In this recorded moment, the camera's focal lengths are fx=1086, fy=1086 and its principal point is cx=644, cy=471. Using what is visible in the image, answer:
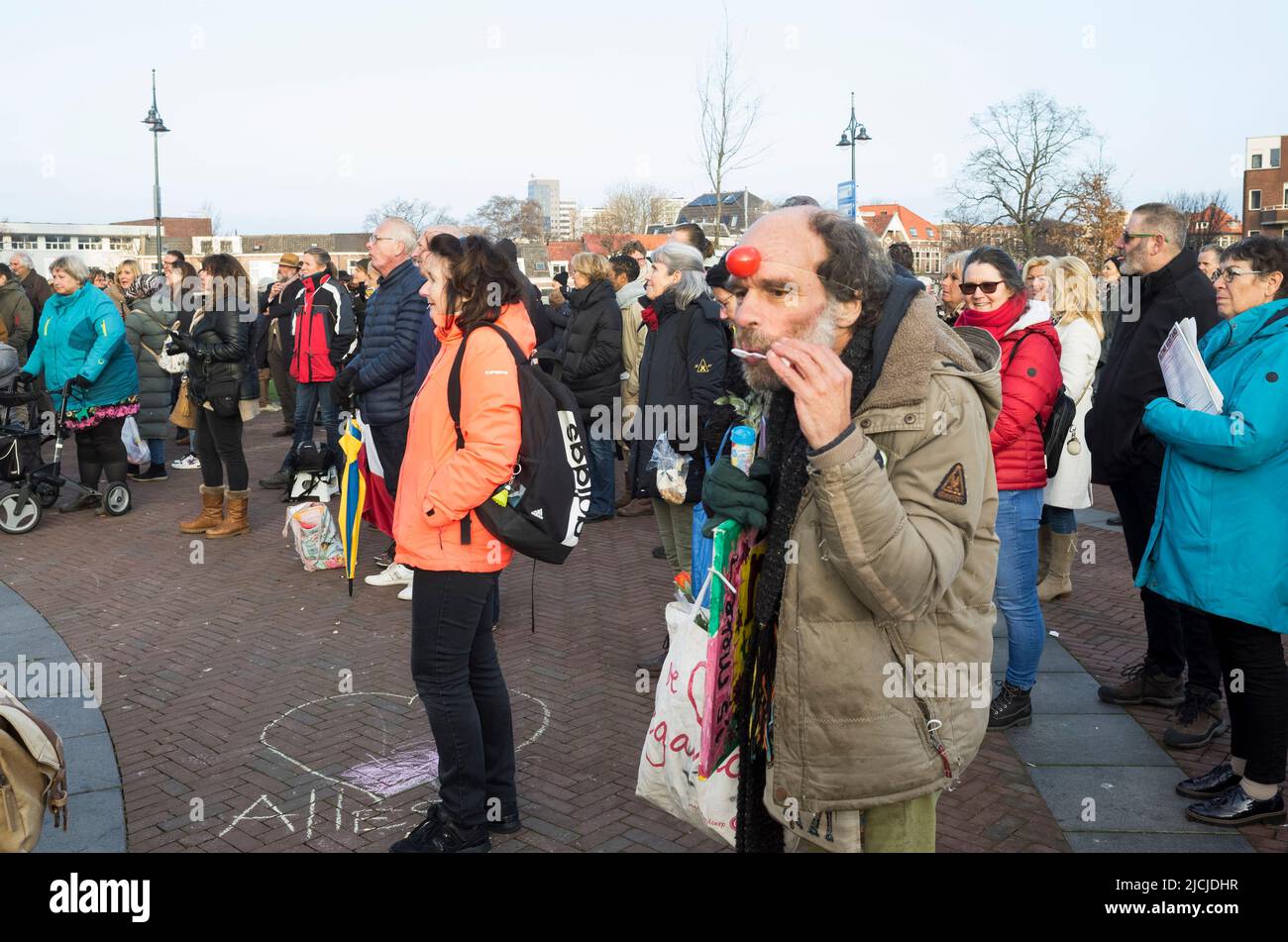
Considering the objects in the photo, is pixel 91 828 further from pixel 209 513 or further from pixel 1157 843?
pixel 209 513

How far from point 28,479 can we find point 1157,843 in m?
8.72

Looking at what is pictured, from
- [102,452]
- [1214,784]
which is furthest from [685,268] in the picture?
[102,452]

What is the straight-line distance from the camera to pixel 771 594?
2.27 m

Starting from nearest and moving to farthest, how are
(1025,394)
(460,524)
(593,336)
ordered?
(460,524)
(1025,394)
(593,336)

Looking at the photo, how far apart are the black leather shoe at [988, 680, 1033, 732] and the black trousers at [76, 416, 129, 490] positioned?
7.76m

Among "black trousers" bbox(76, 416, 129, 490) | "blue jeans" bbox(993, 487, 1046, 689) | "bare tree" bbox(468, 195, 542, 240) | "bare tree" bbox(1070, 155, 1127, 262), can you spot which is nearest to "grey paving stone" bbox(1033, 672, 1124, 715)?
"blue jeans" bbox(993, 487, 1046, 689)

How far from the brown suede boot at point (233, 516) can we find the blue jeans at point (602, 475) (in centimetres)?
282

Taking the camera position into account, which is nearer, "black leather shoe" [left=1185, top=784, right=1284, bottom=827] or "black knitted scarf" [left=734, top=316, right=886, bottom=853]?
"black knitted scarf" [left=734, top=316, right=886, bottom=853]

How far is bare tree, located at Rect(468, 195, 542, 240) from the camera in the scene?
6475cm

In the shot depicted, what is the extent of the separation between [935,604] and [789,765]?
1.48 feet

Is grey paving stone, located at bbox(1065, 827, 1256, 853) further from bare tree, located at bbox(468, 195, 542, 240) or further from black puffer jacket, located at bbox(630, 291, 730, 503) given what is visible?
bare tree, located at bbox(468, 195, 542, 240)

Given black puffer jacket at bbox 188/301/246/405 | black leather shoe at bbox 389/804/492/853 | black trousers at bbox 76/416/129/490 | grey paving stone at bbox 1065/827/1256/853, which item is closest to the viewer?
black leather shoe at bbox 389/804/492/853

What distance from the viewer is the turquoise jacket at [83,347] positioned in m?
9.05

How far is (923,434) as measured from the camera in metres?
2.12
